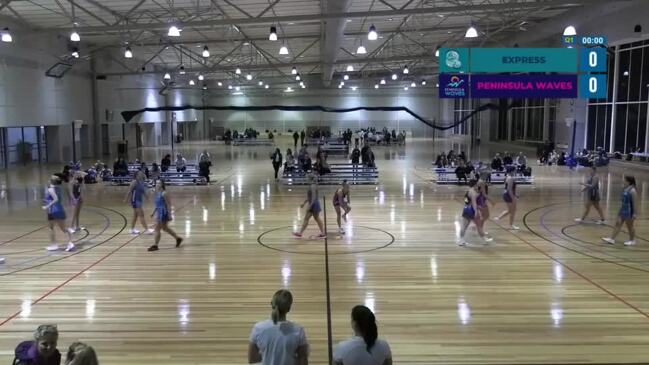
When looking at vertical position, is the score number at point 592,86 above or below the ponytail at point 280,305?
above

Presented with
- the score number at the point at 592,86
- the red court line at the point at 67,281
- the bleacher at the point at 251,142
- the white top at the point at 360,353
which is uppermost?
the score number at the point at 592,86

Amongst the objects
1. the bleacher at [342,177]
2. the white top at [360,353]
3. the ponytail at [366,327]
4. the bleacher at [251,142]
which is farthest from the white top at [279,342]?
the bleacher at [251,142]

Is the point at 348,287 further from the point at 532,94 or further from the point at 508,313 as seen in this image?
the point at 532,94

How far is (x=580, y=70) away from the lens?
14.2 m

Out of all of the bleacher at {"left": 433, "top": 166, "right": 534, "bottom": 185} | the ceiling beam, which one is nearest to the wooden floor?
the bleacher at {"left": 433, "top": 166, "right": 534, "bottom": 185}

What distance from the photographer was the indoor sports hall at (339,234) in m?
6.07

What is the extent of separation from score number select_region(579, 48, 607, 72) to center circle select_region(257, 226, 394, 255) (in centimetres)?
706

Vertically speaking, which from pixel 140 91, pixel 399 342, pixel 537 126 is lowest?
pixel 399 342

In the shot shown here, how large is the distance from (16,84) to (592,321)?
88.6 ft

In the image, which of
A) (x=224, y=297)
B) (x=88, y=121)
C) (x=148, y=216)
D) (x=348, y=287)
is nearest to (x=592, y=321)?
(x=348, y=287)

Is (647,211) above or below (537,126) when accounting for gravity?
below

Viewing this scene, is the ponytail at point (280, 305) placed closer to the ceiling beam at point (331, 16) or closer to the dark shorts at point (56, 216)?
the dark shorts at point (56, 216)

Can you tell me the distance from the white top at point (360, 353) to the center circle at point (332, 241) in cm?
673

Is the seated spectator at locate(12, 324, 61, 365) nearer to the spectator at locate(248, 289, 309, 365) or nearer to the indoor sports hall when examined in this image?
the indoor sports hall
